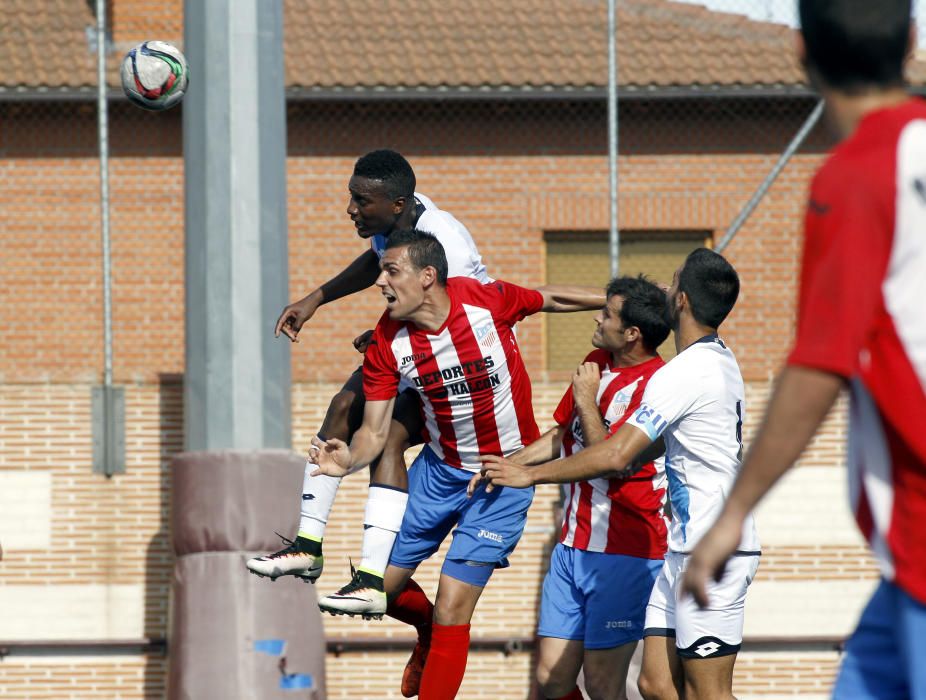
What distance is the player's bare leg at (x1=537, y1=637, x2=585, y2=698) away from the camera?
21.6ft

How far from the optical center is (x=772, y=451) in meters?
2.67

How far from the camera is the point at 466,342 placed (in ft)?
20.3

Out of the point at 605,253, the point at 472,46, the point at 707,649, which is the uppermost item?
the point at 472,46

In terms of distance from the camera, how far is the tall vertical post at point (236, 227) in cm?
930

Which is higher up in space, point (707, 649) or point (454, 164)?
point (454, 164)

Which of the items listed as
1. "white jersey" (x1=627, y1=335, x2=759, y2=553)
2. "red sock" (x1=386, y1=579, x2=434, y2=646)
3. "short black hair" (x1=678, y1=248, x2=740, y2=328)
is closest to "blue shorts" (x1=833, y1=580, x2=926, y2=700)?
"white jersey" (x1=627, y1=335, x2=759, y2=553)

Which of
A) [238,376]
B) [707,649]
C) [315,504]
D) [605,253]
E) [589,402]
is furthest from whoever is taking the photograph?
[605,253]

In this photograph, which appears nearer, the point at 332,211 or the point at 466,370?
the point at 466,370

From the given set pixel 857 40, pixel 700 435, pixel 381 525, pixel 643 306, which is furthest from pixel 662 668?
pixel 857 40

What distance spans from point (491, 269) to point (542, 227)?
2.42 feet

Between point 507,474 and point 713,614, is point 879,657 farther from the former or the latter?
point 713,614

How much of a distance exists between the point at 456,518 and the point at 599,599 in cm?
78

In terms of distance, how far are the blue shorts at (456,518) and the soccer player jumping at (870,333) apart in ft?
11.9

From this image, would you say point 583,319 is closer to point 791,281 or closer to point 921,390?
point 791,281
